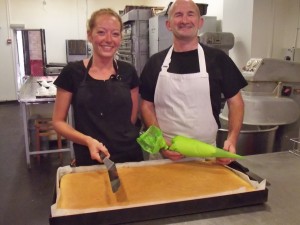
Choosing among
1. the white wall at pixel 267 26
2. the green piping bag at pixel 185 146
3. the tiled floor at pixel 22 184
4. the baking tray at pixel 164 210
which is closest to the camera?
the baking tray at pixel 164 210

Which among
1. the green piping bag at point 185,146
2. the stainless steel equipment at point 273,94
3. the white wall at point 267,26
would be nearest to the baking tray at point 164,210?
the green piping bag at point 185,146

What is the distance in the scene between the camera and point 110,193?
943mm

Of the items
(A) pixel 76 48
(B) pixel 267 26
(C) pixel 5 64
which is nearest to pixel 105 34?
(B) pixel 267 26

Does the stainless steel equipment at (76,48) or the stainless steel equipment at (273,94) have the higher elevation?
the stainless steel equipment at (76,48)

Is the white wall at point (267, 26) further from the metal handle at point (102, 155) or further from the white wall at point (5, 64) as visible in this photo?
the white wall at point (5, 64)

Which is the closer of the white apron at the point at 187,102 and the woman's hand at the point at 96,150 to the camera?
the woman's hand at the point at 96,150

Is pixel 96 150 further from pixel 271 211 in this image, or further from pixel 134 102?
pixel 271 211

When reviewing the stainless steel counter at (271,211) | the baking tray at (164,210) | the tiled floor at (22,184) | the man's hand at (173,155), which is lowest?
the tiled floor at (22,184)

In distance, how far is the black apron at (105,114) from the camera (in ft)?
4.28

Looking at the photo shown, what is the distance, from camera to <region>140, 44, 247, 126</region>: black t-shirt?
4.80ft

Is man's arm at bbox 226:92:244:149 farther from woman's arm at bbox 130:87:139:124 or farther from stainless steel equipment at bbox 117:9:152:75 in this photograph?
stainless steel equipment at bbox 117:9:152:75

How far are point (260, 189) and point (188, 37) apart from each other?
79cm

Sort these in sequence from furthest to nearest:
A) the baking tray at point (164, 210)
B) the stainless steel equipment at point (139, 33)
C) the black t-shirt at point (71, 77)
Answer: the stainless steel equipment at point (139, 33) → the black t-shirt at point (71, 77) → the baking tray at point (164, 210)

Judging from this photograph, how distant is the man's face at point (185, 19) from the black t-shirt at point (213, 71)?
117mm
